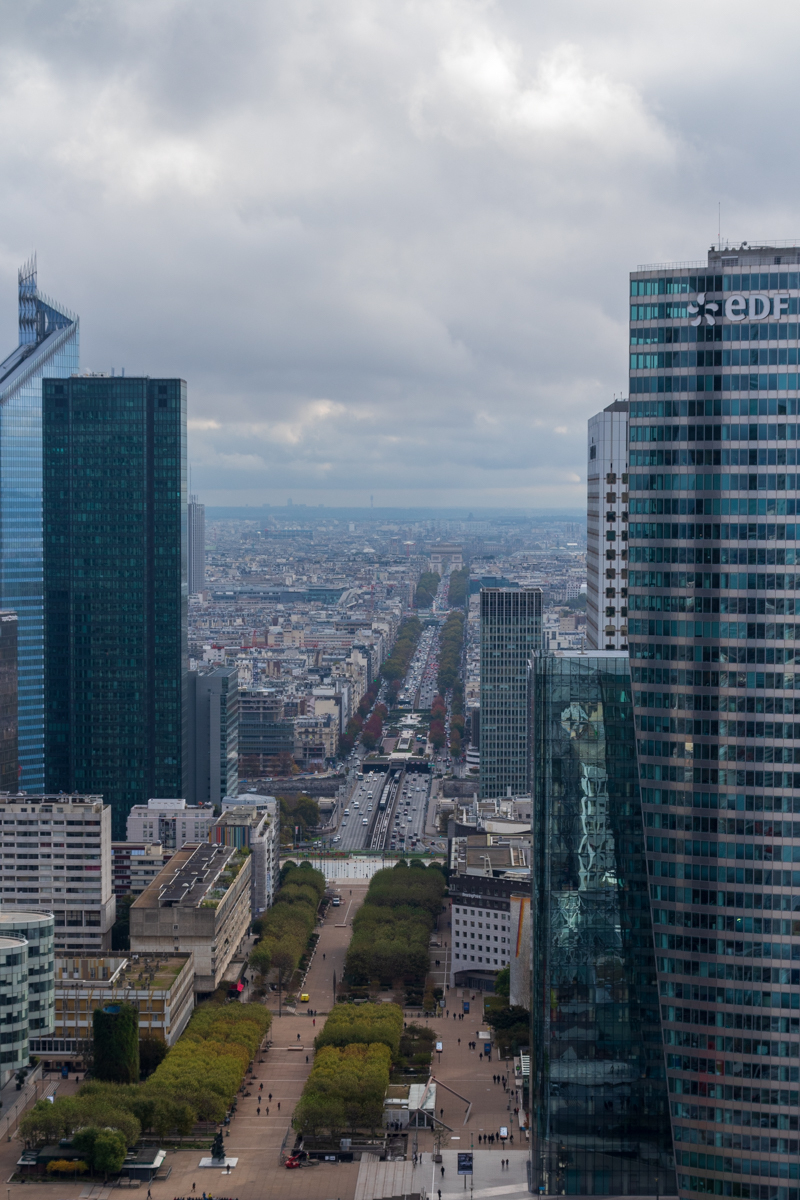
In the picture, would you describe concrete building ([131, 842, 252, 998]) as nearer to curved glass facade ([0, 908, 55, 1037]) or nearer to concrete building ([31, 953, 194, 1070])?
concrete building ([31, 953, 194, 1070])

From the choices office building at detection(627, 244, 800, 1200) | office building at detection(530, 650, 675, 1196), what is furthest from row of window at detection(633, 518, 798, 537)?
office building at detection(530, 650, 675, 1196)

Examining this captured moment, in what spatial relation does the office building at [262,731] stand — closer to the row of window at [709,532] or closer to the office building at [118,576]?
the office building at [118,576]

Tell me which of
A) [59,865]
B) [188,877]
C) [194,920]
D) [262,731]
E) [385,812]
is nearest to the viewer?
[194,920]

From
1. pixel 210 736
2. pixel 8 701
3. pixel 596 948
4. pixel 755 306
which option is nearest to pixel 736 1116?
pixel 596 948

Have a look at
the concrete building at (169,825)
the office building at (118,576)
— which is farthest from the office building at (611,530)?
the office building at (118,576)

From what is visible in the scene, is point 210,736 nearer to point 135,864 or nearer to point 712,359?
point 135,864

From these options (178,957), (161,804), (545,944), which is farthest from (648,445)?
(161,804)
